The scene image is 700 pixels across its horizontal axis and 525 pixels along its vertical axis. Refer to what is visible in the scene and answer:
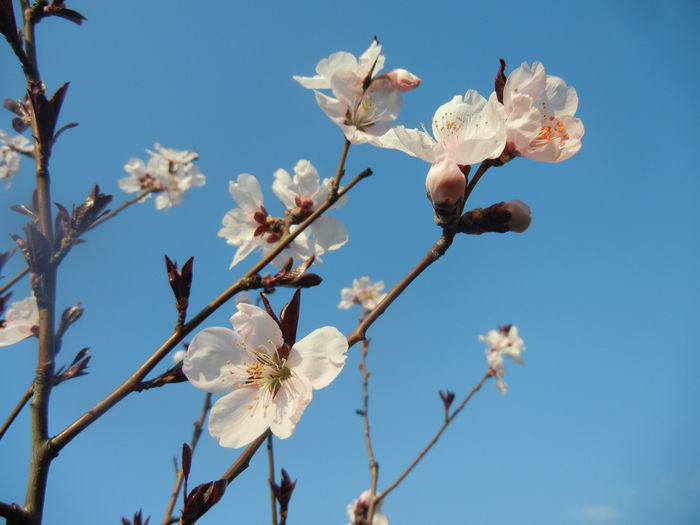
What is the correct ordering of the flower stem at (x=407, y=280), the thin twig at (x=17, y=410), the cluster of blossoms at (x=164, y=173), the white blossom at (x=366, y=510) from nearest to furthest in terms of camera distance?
the flower stem at (x=407, y=280), the thin twig at (x=17, y=410), the white blossom at (x=366, y=510), the cluster of blossoms at (x=164, y=173)

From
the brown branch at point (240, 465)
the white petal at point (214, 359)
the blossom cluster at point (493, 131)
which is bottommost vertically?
the brown branch at point (240, 465)

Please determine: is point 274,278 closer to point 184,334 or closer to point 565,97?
point 184,334

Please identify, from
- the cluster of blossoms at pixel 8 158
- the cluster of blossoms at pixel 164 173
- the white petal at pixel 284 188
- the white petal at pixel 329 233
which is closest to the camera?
the white petal at pixel 329 233

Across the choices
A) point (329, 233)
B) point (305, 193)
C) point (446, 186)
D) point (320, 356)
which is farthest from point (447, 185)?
point (305, 193)

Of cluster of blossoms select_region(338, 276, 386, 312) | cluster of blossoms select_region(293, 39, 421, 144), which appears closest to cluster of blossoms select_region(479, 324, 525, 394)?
cluster of blossoms select_region(338, 276, 386, 312)

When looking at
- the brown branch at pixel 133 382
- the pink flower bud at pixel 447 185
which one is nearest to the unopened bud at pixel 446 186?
the pink flower bud at pixel 447 185

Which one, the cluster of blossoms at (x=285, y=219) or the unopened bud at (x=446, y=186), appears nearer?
the unopened bud at (x=446, y=186)

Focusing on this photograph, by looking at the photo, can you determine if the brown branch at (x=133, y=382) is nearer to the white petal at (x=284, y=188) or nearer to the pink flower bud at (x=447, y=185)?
the pink flower bud at (x=447, y=185)

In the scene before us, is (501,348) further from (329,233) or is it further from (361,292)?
(329,233)
